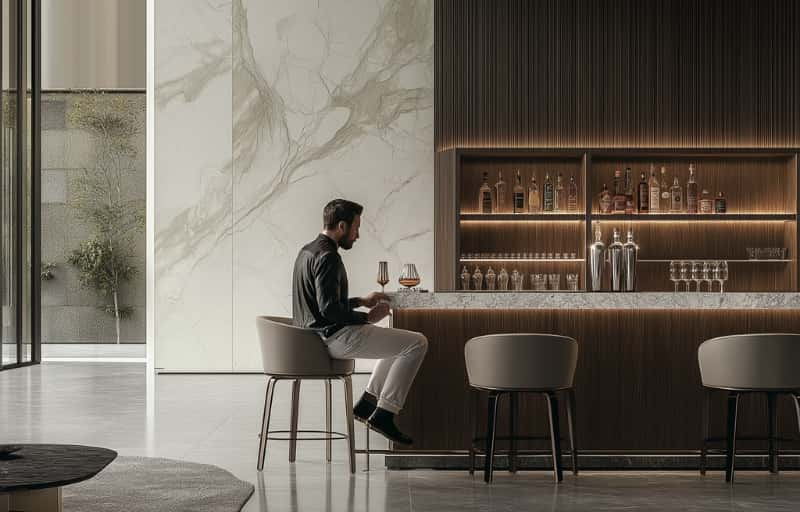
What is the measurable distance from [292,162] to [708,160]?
3.99 meters

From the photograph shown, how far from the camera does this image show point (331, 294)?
4.73 meters

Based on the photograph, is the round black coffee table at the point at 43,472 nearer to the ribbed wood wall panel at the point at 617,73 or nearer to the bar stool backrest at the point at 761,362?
the bar stool backrest at the point at 761,362

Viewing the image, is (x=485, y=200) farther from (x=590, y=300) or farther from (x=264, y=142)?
(x=590, y=300)

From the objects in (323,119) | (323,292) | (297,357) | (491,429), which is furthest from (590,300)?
(323,119)

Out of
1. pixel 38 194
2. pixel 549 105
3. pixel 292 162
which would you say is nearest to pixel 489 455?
pixel 549 105

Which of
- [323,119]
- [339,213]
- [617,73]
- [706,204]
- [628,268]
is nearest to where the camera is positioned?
[339,213]

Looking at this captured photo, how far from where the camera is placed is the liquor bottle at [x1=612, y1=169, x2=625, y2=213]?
26.6ft

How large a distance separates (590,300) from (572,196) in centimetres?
354

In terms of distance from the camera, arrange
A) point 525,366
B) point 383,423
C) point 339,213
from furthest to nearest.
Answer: point 339,213 → point 383,423 → point 525,366

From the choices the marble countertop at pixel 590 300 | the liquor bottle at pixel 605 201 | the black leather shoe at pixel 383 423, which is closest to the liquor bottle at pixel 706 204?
the liquor bottle at pixel 605 201

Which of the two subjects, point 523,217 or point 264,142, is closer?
point 523,217

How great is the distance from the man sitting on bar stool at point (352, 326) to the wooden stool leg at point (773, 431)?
167 cm

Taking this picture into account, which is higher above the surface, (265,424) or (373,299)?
(373,299)

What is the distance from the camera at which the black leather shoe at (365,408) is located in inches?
192
